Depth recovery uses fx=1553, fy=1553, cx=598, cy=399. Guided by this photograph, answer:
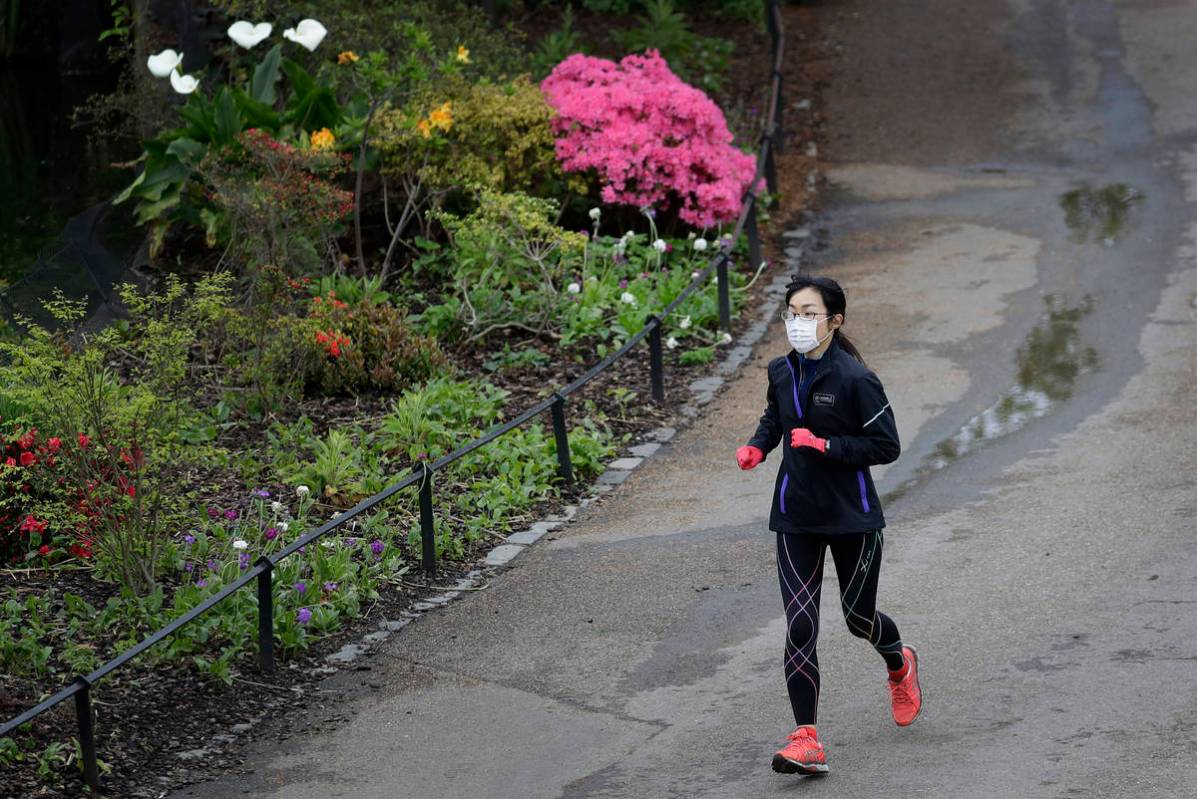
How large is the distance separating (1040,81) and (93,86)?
52.0ft

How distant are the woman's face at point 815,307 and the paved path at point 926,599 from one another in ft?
5.37

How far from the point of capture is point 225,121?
1311cm

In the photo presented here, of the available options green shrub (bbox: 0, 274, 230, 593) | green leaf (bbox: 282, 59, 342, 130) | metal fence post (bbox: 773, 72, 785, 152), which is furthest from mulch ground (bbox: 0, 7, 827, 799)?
metal fence post (bbox: 773, 72, 785, 152)

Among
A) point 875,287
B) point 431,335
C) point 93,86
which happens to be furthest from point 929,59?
point 93,86

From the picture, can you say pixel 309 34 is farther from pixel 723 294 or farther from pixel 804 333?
pixel 804 333

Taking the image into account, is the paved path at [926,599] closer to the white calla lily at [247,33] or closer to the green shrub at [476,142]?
the green shrub at [476,142]

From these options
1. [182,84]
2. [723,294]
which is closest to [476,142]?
[182,84]

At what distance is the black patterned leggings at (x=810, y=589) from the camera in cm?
568

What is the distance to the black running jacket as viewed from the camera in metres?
5.63

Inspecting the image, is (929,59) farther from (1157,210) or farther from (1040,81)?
(1157,210)

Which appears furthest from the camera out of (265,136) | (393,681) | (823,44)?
(823,44)

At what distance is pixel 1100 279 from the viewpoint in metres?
12.9

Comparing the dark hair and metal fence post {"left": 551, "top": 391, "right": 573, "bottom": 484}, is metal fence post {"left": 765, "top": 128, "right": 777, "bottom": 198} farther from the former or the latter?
the dark hair

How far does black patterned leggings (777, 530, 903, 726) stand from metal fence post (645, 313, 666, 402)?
5028 mm
